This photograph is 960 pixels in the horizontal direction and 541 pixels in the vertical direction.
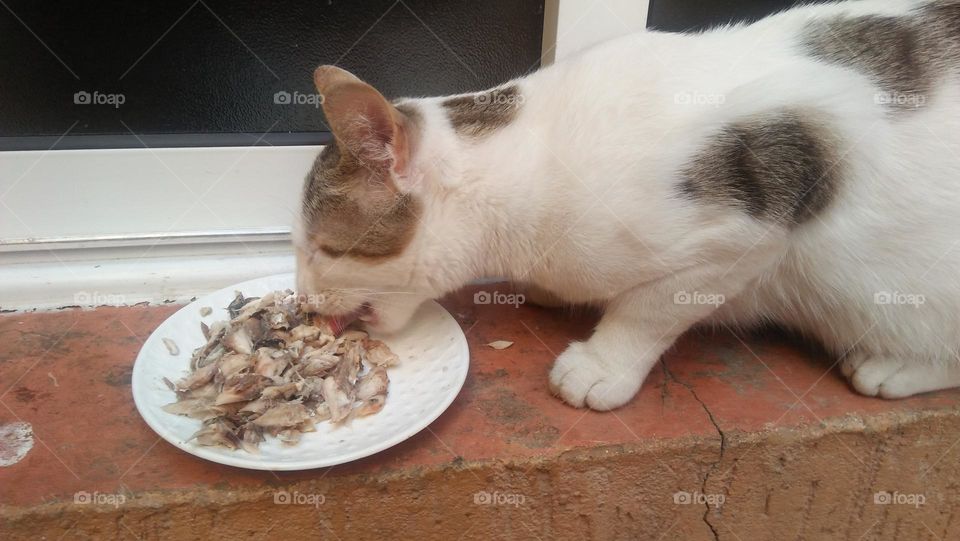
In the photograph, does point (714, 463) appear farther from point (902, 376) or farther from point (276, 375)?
point (276, 375)

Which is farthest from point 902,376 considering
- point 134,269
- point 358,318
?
point 134,269

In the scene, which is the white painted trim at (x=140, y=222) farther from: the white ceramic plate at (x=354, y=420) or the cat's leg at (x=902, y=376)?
the cat's leg at (x=902, y=376)

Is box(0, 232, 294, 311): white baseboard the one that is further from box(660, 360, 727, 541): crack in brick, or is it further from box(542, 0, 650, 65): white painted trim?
box(660, 360, 727, 541): crack in brick

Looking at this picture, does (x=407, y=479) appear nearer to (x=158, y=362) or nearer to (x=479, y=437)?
(x=479, y=437)

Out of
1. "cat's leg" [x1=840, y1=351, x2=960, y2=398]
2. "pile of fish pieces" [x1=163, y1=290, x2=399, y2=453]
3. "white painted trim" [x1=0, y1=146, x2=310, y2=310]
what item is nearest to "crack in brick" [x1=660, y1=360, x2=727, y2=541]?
"cat's leg" [x1=840, y1=351, x2=960, y2=398]

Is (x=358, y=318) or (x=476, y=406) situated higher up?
(x=358, y=318)

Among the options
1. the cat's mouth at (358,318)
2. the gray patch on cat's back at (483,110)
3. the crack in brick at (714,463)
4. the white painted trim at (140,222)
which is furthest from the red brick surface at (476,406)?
the gray patch on cat's back at (483,110)
